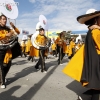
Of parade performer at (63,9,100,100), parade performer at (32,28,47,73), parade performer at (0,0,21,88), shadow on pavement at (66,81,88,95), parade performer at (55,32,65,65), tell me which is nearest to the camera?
parade performer at (63,9,100,100)

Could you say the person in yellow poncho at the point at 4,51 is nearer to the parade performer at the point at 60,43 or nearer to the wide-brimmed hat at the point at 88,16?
the wide-brimmed hat at the point at 88,16

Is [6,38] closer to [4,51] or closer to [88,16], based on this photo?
[4,51]

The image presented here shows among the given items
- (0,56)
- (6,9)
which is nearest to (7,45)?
(0,56)

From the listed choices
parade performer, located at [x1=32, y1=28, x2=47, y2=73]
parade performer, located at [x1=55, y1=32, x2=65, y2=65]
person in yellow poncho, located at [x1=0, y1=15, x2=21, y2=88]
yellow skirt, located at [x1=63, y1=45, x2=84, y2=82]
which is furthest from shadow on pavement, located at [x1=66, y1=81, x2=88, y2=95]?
parade performer, located at [x1=55, y1=32, x2=65, y2=65]

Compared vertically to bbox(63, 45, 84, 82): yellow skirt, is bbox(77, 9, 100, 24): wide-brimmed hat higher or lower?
higher

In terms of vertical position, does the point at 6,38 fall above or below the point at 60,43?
above

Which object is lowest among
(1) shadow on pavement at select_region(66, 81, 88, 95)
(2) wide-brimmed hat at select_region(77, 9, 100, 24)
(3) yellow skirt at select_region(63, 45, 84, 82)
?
(1) shadow on pavement at select_region(66, 81, 88, 95)

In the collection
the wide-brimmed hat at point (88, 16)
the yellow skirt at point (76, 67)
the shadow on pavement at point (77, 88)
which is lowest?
the shadow on pavement at point (77, 88)

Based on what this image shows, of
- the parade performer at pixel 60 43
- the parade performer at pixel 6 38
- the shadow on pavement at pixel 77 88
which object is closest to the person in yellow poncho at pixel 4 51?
the parade performer at pixel 6 38

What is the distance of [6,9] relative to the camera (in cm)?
496

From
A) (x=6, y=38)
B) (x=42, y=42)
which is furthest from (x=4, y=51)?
(x=42, y=42)

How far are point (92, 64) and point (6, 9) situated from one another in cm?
269

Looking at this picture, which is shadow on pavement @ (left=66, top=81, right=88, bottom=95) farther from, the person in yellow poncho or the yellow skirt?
the person in yellow poncho

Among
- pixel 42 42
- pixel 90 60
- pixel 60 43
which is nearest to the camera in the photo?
pixel 90 60
